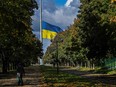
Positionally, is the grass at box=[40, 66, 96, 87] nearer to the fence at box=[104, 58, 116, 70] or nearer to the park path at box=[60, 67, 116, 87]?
the park path at box=[60, 67, 116, 87]

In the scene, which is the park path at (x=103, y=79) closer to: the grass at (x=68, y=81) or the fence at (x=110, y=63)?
the grass at (x=68, y=81)

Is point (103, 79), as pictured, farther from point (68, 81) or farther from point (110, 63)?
point (110, 63)

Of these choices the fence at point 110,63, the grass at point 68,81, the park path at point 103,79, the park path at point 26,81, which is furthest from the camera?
the fence at point 110,63

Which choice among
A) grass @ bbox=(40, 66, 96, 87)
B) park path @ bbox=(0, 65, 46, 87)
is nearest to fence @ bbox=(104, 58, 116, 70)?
park path @ bbox=(0, 65, 46, 87)

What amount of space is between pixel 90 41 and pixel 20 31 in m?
21.1

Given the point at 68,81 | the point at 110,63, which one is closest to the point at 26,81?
the point at 68,81

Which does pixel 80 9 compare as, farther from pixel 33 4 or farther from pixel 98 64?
pixel 33 4

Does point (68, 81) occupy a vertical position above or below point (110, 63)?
below

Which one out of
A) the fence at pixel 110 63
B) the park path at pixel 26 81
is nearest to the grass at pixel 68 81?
the park path at pixel 26 81

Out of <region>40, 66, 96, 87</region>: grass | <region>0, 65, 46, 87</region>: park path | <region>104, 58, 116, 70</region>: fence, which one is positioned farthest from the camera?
<region>104, 58, 116, 70</region>: fence

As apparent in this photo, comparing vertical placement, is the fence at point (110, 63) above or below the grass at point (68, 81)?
above

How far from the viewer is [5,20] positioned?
31.4 m

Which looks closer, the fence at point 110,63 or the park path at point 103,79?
the park path at point 103,79

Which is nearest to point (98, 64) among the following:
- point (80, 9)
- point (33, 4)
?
point (80, 9)
